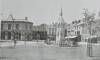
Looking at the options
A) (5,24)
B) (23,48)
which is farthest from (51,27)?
(5,24)

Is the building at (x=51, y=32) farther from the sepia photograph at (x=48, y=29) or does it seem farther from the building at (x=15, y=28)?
the building at (x=15, y=28)

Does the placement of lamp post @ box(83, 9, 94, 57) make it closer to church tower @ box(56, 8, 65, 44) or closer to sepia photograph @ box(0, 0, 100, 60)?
sepia photograph @ box(0, 0, 100, 60)

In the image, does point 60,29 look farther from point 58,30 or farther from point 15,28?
point 15,28

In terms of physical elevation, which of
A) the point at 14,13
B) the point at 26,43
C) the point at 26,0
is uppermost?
→ the point at 26,0

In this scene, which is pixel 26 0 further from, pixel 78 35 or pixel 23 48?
pixel 78 35

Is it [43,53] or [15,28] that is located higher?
[15,28]

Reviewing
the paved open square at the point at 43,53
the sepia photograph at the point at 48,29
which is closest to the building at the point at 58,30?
the sepia photograph at the point at 48,29

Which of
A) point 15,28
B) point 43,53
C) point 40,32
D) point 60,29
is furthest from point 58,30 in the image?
point 15,28
